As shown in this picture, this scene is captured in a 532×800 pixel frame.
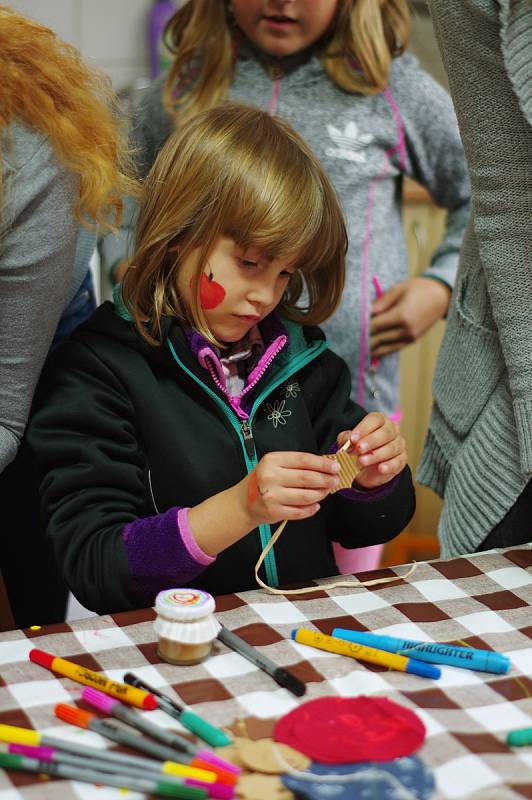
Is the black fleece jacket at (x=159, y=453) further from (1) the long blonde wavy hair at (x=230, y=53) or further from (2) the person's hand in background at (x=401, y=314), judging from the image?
(1) the long blonde wavy hair at (x=230, y=53)

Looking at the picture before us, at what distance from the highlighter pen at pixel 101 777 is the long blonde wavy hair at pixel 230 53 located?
1.12m

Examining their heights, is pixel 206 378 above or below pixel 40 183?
below

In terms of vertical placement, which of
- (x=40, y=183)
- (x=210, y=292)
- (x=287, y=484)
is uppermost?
(x=40, y=183)

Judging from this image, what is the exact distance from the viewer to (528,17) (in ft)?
3.46

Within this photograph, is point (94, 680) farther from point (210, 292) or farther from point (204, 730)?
point (210, 292)

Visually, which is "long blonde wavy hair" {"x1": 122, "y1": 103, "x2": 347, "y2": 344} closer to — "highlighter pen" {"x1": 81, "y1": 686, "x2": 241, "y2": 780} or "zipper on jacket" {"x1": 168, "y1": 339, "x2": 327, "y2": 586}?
"zipper on jacket" {"x1": 168, "y1": 339, "x2": 327, "y2": 586}

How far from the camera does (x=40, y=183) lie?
3.38ft

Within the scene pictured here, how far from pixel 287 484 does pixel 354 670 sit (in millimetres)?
194

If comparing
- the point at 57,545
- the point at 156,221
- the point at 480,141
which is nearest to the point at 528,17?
the point at 480,141

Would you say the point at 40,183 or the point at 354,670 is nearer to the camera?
the point at 354,670

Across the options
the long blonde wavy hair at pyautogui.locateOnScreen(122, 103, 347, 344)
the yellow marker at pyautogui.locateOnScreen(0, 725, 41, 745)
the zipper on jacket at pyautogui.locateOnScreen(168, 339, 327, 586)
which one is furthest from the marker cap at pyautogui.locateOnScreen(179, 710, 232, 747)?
the long blonde wavy hair at pyautogui.locateOnScreen(122, 103, 347, 344)

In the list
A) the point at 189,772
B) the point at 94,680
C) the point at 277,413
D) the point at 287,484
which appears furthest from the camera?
the point at 277,413

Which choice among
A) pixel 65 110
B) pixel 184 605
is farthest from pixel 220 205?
pixel 184 605

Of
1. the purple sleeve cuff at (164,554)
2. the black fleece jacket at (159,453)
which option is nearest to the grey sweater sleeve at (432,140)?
the black fleece jacket at (159,453)
